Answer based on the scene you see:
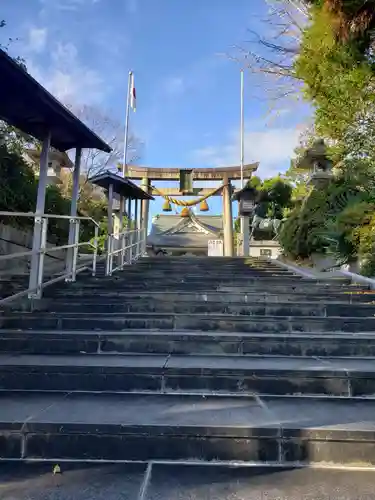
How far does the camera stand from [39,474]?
2.06m

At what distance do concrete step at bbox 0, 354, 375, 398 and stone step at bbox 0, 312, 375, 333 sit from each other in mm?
1052

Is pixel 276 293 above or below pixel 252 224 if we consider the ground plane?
below

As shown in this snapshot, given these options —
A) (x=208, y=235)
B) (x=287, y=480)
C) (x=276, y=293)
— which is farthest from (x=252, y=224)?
(x=287, y=480)

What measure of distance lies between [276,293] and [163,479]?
12.7 ft

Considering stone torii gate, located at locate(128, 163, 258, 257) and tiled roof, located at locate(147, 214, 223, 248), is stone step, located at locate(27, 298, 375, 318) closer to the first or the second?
stone torii gate, located at locate(128, 163, 258, 257)

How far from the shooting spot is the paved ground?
1848 millimetres

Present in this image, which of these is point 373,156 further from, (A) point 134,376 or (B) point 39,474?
(B) point 39,474

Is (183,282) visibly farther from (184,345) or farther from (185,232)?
(185,232)

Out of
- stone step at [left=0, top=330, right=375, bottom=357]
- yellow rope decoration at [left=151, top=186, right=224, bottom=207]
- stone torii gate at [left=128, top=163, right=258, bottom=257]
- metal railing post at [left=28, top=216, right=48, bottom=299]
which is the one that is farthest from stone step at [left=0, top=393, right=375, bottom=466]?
yellow rope decoration at [left=151, top=186, right=224, bottom=207]

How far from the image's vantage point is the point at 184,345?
3682 mm

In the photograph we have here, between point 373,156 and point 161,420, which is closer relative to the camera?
point 161,420

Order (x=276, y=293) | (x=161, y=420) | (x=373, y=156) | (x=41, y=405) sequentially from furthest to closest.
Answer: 1. (x=373, y=156)
2. (x=276, y=293)
3. (x=41, y=405)
4. (x=161, y=420)

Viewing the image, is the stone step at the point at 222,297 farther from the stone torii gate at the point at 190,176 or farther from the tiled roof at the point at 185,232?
the tiled roof at the point at 185,232

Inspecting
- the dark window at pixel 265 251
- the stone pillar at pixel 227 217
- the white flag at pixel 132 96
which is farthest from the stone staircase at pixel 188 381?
the white flag at pixel 132 96
